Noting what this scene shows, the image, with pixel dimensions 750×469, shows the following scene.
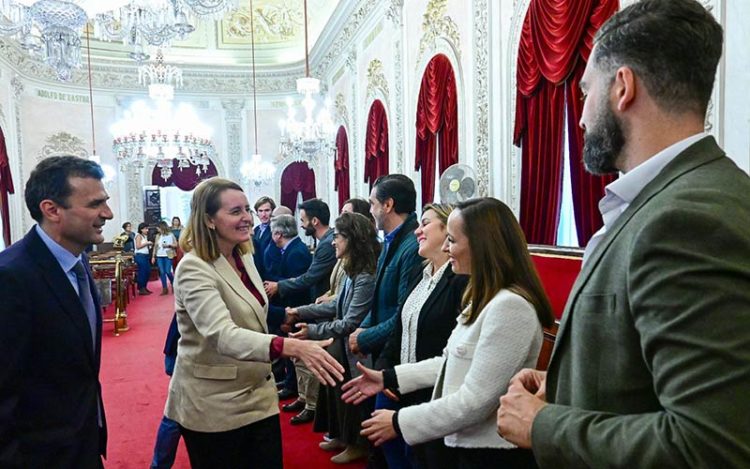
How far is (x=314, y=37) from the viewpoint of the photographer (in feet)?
37.2

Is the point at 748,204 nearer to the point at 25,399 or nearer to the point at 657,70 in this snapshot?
the point at 657,70

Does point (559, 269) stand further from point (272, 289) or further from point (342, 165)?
point (342, 165)

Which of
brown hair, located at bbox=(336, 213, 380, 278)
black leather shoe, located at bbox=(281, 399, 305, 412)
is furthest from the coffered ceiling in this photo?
brown hair, located at bbox=(336, 213, 380, 278)

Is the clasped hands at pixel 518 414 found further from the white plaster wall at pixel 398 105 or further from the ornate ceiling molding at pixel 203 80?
the ornate ceiling molding at pixel 203 80

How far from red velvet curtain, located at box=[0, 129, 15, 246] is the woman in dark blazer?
9.57 m

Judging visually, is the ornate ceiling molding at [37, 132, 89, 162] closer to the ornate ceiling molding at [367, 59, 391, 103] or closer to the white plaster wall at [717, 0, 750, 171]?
the ornate ceiling molding at [367, 59, 391, 103]

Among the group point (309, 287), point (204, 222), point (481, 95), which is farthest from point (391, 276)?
point (481, 95)

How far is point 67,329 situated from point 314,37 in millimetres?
10954

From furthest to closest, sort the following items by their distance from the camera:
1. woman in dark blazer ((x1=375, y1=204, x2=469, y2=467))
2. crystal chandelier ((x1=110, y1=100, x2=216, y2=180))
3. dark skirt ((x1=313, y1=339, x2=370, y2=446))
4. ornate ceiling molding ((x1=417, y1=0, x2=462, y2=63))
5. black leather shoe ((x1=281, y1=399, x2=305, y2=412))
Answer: crystal chandelier ((x1=110, y1=100, x2=216, y2=180)) < ornate ceiling molding ((x1=417, y1=0, x2=462, y2=63)) < black leather shoe ((x1=281, y1=399, x2=305, y2=412)) < dark skirt ((x1=313, y1=339, x2=370, y2=446)) < woman in dark blazer ((x1=375, y1=204, x2=469, y2=467))

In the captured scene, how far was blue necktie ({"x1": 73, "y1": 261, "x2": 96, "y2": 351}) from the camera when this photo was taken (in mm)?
1739

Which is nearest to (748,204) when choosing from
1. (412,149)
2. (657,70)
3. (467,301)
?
(657,70)

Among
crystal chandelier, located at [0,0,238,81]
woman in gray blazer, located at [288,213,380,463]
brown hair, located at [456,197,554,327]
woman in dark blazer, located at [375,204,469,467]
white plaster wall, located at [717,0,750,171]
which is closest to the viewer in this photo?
brown hair, located at [456,197,554,327]

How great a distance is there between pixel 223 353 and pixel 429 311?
83 centimetres

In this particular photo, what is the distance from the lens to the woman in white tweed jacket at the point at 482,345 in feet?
4.81
